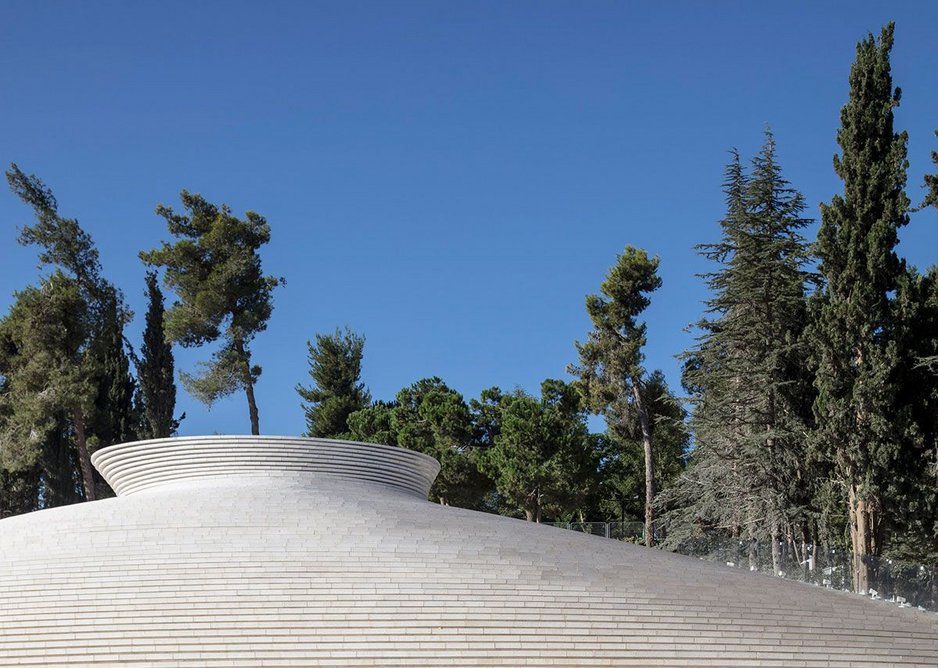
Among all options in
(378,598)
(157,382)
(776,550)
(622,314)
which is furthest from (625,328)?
(378,598)

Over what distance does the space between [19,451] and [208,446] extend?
20.1 meters

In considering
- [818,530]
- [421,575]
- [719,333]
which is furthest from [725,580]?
[719,333]

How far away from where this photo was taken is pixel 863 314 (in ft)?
75.9

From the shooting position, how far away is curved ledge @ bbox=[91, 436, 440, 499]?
19.1 metres

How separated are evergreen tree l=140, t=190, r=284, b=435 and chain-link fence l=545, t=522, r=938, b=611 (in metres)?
17.1

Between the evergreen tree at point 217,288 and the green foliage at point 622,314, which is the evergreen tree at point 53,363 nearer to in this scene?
the evergreen tree at point 217,288

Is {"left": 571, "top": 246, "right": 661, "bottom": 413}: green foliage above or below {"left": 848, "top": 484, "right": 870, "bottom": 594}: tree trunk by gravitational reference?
above

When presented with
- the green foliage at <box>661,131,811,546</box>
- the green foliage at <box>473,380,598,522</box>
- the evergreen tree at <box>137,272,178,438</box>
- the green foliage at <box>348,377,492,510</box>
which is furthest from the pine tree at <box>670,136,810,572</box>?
the evergreen tree at <box>137,272,178,438</box>

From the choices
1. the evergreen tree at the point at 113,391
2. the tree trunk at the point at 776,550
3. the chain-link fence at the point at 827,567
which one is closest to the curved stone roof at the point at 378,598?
the chain-link fence at the point at 827,567

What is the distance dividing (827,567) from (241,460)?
43.2 ft

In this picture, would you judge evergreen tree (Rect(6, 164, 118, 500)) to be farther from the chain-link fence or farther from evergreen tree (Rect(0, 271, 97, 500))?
the chain-link fence

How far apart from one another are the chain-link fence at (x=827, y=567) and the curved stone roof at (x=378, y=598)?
9.98ft

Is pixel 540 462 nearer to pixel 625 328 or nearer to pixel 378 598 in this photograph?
Result: pixel 625 328

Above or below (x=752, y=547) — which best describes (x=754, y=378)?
above
